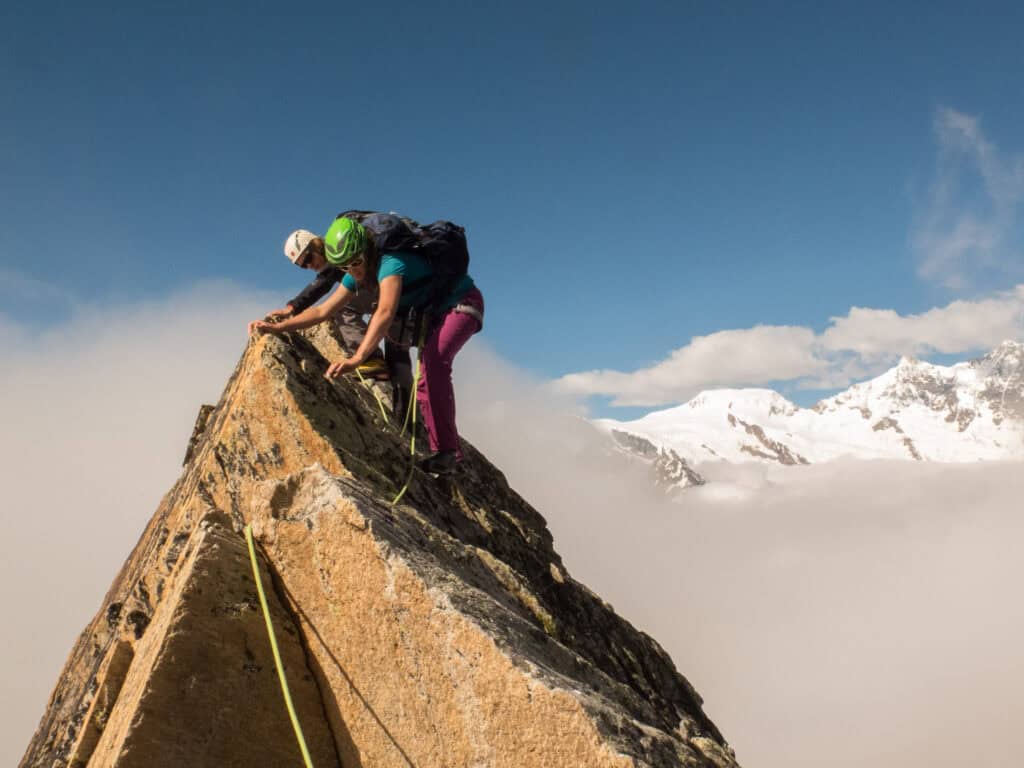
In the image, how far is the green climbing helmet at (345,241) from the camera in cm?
907

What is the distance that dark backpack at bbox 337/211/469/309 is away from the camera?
920 cm

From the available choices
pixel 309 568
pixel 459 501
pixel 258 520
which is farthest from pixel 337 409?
pixel 309 568

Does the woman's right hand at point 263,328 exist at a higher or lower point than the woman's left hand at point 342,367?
higher

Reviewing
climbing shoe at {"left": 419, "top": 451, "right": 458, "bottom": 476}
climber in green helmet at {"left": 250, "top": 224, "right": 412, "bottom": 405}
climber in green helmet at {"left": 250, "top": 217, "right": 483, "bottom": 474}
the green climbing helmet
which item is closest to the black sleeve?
climber in green helmet at {"left": 250, "top": 224, "right": 412, "bottom": 405}

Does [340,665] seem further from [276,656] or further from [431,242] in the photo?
[431,242]

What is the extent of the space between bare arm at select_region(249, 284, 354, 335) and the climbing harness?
383 centimetres

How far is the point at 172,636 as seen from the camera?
552 centimetres

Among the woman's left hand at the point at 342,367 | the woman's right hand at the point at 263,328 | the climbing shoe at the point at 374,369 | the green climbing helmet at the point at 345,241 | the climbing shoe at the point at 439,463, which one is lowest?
the climbing shoe at the point at 439,463

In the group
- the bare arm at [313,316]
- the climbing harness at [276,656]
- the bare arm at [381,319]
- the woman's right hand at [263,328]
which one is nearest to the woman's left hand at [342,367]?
the bare arm at [381,319]

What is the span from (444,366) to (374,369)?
2.29m

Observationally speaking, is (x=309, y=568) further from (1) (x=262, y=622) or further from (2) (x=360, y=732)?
(2) (x=360, y=732)

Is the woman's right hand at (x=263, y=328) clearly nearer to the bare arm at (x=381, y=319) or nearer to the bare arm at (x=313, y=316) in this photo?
the bare arm at (x=313, y=316)

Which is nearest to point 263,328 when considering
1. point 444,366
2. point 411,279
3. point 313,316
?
point 313,316

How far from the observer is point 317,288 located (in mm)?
11273
